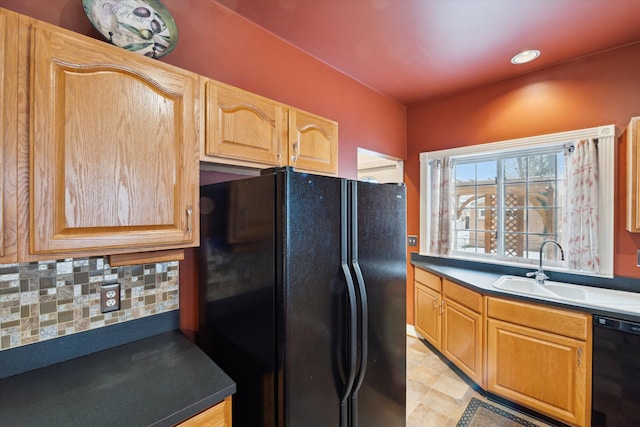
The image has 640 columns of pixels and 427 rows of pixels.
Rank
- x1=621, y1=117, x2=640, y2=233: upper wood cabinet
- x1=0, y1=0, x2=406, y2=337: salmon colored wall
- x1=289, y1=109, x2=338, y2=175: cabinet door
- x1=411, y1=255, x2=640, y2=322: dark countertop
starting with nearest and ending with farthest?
x1=0, y1=0, x2=406, y2=337: salmon colored wall < x1=289, y1=109, x2=338, y2=175: cabinet door < x1=411, y1=255, x2=640, y2=322: dark countertop < x1=621, y1=117, x2=640, y2=233: upper wood cabinet

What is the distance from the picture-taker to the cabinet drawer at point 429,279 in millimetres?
2591

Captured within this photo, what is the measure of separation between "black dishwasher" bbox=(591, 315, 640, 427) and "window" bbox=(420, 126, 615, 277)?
64 cm

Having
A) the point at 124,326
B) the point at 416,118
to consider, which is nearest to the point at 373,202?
the point at 124,326

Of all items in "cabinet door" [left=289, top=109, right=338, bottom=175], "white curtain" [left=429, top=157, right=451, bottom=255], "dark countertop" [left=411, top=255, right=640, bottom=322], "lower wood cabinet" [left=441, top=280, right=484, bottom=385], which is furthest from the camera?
"white curtain" [left=429, top=157, right=451, bottom=255]

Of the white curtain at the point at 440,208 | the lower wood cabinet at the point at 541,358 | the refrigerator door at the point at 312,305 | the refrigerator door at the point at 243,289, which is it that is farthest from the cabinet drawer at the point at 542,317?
the refrigerator door at the point at 243,289

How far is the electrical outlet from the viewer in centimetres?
120

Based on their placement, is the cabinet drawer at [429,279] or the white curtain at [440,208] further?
the white curtain at [440,208]

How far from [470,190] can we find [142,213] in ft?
9.65

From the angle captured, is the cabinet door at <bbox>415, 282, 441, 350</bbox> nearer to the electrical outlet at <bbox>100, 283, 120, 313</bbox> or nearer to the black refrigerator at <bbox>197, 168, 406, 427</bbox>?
the black refrigerator at <bbox>197, 168, 406, 427</bbox>

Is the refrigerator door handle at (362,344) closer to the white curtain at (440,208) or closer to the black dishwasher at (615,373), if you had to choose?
the black dishwasher at (615,373)

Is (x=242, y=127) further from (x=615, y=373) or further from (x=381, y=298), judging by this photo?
(x=615, y=373)

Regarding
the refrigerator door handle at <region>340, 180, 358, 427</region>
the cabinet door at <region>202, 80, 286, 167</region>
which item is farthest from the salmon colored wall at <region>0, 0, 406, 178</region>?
the refrigerator door handle at <region>340, 180, 358, 427</region>

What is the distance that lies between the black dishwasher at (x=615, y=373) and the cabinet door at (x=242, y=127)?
2159 millimetres

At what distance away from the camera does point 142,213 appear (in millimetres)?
989
